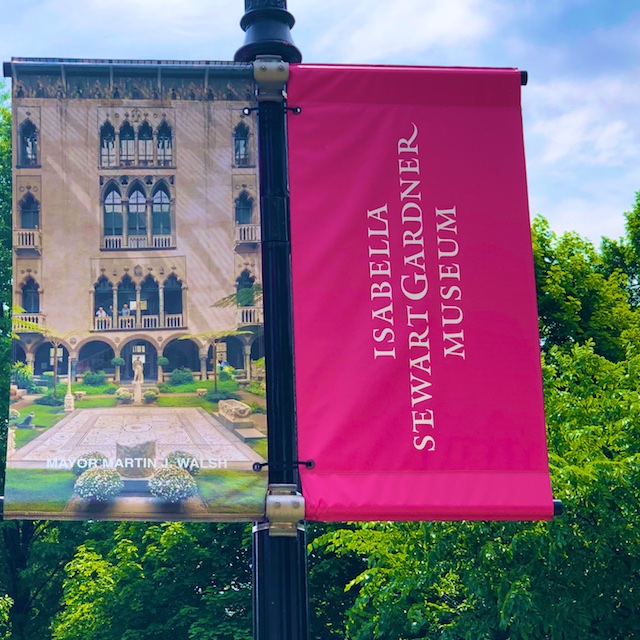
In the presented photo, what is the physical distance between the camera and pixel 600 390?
15711mm

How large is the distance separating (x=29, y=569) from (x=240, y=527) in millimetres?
6648

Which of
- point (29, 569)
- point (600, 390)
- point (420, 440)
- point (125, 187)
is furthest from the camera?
point (29, 569)

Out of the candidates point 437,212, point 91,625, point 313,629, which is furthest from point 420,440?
point 91,625

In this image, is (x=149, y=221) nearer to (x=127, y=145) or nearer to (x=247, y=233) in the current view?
(x=127, y=145)

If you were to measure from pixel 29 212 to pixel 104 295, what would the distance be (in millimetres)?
858

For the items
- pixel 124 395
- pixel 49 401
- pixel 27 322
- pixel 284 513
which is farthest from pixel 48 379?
pixel 284 513

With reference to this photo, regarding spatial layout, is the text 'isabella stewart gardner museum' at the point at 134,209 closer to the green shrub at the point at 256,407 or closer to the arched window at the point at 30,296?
the arched window at the point at 30,296

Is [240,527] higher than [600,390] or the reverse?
the reverse

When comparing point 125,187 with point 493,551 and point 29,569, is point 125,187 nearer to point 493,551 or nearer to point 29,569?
point 493,551

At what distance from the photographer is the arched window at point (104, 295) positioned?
7.71 m

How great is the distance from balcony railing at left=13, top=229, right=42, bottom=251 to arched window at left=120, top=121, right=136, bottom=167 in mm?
874

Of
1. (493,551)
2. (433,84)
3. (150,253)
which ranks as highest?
(433,84)

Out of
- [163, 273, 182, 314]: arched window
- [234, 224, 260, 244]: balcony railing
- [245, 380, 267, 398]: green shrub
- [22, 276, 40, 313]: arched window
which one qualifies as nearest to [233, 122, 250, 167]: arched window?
[234, 224, 260, 244]: balcony railing

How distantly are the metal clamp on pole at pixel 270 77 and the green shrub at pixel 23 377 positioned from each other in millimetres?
2689
